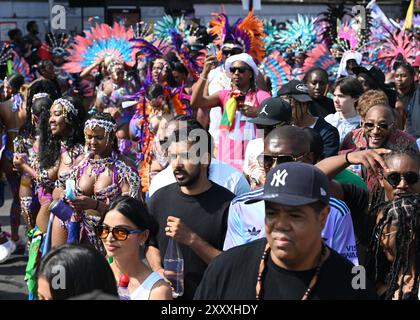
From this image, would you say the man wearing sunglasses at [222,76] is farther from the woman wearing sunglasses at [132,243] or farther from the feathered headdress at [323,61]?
the woman wearing sunglasses at [132,243]

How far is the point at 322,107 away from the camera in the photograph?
312 inches

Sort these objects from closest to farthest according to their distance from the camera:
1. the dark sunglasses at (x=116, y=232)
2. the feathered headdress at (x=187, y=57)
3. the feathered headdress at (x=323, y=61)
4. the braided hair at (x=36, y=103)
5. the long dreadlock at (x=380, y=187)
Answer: the dark sunglasses at (x=116, y=232)
the long dreadlock at (x=380, y=187)
the braided hair at (x=36, y=103)
the feathered headdress at (x=187, y=57)
the feathered headdress at (x=323, y=61)

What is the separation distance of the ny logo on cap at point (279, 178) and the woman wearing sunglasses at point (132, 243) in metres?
0.85

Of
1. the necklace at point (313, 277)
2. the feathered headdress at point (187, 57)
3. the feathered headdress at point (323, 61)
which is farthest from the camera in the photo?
the feathered headdress at point (323, 61)

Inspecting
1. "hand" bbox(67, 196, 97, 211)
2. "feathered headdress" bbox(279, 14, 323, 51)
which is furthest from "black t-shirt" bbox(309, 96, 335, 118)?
"feathered headdress" bbox(279, 14, 323, 51)

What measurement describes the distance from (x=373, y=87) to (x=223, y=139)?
2219 mm

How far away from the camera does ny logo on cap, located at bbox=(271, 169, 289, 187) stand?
301cm

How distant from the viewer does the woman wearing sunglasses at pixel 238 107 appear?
679cm

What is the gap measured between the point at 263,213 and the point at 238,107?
3.14 metres

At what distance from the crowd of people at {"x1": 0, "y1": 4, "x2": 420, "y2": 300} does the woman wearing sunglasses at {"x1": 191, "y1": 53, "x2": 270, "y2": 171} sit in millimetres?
13

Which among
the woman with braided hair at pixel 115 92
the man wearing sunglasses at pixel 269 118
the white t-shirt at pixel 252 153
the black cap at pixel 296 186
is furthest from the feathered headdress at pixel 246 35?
the black cap at pixel 296 186

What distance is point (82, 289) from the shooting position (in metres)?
2.87
